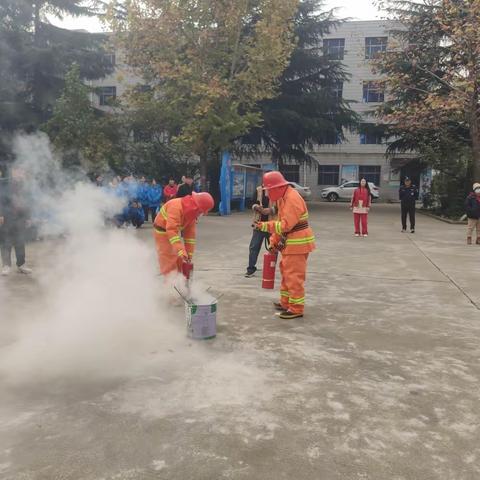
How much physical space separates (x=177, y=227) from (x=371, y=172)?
36.2 m

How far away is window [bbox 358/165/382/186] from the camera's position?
129 ft

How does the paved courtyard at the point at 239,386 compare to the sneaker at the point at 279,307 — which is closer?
the paved courtyard at the point at 239,386

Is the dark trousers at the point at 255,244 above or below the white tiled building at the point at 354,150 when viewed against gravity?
below

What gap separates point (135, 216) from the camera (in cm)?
1475

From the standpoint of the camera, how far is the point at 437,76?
20.7 metres

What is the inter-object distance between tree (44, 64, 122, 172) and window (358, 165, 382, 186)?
26.2m

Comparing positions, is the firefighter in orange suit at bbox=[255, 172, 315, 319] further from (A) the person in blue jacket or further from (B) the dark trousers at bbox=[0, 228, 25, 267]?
(A) the person in blue jacket

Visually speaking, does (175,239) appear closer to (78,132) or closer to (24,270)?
(24,270)

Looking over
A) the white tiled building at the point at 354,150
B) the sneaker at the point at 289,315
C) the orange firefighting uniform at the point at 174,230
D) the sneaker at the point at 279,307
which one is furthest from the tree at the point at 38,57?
the sneaker at the point at 289,315

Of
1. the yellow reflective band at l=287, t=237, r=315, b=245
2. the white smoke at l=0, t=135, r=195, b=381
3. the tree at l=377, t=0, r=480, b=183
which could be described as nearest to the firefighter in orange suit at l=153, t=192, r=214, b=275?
the white smoke at l=0, t=135, r=195, b=381

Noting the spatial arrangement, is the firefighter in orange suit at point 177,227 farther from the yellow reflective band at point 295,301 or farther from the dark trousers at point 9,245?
the dark trousers at point 9,245

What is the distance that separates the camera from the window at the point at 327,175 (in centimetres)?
4009

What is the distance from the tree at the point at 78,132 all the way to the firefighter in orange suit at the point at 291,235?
33.8 ft

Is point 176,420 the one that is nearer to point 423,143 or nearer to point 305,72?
point 423,143
